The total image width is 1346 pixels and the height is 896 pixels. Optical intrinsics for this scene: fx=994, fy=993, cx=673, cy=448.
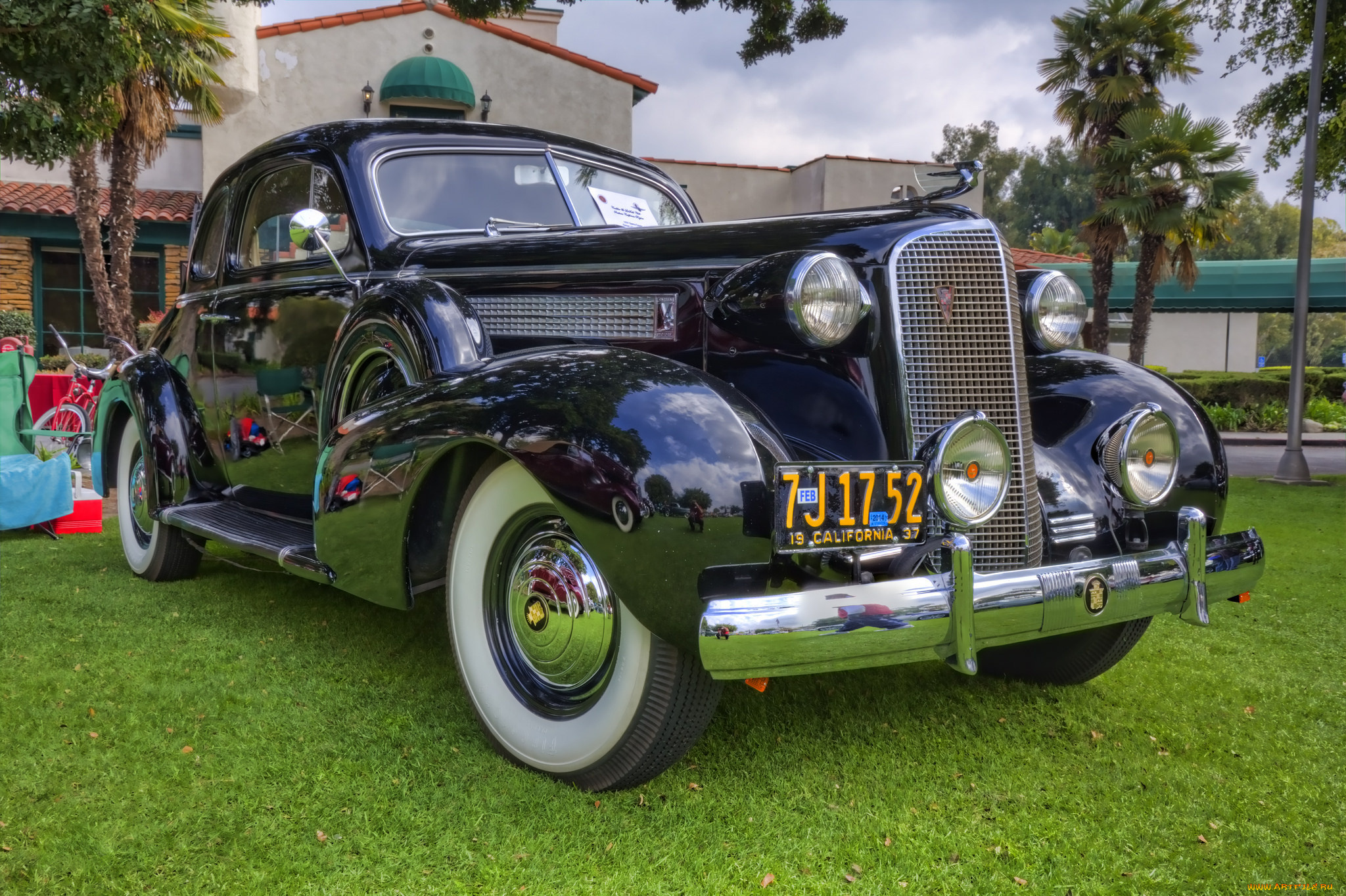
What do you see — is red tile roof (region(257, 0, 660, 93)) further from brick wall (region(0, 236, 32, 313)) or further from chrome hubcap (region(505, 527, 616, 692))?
chrome hubcap (region(505, 527, 616, 692))

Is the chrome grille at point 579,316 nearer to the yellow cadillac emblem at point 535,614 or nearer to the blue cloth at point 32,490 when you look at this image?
the yellow cadillac emblem at point 535,614

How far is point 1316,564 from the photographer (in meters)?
5.64

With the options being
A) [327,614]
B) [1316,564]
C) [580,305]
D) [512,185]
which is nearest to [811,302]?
[580,305]

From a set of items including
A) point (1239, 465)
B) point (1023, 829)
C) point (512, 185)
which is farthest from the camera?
point (1239, 465)

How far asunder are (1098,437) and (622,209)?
82.1 inches

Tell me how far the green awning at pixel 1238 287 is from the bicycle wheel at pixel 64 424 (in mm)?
18116

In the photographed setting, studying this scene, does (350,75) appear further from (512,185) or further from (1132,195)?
(512,185)

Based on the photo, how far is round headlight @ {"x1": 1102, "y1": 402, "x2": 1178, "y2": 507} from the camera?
9.45ft

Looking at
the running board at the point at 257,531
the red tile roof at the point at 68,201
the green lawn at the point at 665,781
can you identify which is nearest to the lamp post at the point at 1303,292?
the green lawn at the point at 665,781

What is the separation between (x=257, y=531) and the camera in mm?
3729

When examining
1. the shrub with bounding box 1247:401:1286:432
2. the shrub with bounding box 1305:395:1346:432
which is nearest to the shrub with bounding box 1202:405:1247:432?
the shrub with bounding box 1247:401:1286:432

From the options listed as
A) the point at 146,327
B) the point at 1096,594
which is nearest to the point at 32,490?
the point at 1096,594

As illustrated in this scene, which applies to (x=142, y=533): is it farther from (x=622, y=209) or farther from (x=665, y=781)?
(x=665, y=781)

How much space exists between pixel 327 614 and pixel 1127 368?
3.23 metres
